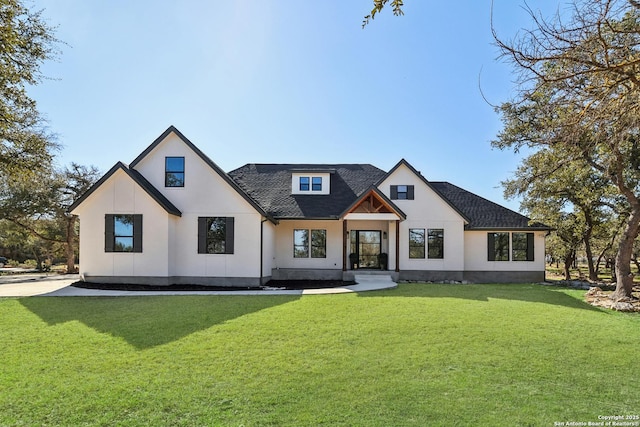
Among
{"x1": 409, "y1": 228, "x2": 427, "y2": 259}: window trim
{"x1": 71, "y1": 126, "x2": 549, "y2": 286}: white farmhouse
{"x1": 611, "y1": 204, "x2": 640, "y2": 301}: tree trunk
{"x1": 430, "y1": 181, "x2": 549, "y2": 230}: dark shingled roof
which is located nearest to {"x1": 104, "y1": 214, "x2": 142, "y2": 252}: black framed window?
{"x1": 71, "y1": 126, "x2": 549, "y2": 286}: white farmhouse

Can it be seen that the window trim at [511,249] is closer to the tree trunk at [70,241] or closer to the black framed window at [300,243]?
the black framed window at [300,243]

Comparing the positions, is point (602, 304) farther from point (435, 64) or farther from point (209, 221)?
point (209, 221)

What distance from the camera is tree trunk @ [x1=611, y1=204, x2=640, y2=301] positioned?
1330 cm

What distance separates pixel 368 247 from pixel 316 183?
466cm

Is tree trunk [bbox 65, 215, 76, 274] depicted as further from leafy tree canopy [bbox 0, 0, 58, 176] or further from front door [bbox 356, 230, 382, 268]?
front door [bbox 356, 230, 382, 268]

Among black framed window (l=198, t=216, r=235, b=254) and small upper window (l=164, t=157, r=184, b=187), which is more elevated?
small upper window (l=164, t=157, r=184, b=187)

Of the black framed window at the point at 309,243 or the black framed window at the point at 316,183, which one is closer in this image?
the black framed window at the point at 309,243

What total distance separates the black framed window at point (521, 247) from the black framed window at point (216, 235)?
14541mm

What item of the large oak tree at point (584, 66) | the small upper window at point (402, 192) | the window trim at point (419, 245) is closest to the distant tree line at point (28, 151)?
the large oak tree at point (584, 66)

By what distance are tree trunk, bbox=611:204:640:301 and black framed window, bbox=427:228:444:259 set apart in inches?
280

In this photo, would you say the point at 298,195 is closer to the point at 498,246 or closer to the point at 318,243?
the point at 318,243

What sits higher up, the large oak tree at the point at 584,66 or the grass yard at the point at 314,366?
the large oak tree at the point at 584,66

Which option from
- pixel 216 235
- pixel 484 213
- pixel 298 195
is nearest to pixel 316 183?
pixel 298 195

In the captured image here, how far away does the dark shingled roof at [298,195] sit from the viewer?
1916 centimetres
